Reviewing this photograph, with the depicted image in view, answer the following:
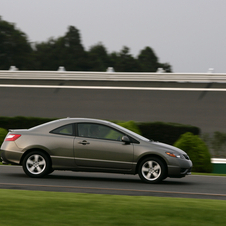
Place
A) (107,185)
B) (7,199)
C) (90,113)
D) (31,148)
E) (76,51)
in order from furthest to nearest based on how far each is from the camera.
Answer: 1. (76,51)
2. (90,113)
3. (31,148)
4. (107,185)
5. (7,199)

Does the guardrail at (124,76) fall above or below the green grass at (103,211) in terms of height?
above

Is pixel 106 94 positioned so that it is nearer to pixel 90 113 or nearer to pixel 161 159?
pixel 90 113

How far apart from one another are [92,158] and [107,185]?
0.90 metres

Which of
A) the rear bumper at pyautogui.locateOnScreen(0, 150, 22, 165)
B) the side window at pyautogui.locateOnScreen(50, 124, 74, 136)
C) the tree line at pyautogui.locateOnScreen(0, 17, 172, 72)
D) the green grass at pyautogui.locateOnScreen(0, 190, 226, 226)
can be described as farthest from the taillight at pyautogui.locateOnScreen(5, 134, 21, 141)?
the tree line at pyautogui.locateOnScreen(0, 17, 172, 72)

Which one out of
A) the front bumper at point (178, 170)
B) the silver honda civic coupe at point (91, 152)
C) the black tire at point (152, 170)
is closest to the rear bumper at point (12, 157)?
the silver honda civic coupe at point (91, 152)

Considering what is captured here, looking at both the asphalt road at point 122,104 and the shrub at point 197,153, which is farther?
the asphalt road at point 122,104

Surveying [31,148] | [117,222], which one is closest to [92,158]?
[31,148]

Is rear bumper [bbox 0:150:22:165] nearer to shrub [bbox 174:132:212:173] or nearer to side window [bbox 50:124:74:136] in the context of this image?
side window [bbox 50:124:74:136]

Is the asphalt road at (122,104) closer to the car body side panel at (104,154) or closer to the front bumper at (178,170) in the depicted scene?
the front bumper at (178,170)

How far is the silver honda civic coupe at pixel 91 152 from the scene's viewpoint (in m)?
10.3

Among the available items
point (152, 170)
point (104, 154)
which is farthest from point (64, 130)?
point (152, 170)

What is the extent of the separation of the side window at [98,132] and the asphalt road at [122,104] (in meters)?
10.8

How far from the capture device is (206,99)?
20922 mm

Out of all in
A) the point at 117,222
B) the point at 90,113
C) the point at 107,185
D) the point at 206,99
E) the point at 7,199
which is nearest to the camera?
the point at 117,222
